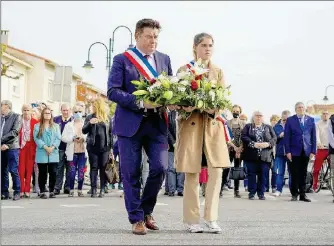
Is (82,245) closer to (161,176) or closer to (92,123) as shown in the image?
(161,176)

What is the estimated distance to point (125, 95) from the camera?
696 centimetres

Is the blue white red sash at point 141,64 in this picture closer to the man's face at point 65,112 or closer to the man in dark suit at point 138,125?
the man in dark suit at point 138,125

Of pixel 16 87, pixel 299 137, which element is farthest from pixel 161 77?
pixel 16 87

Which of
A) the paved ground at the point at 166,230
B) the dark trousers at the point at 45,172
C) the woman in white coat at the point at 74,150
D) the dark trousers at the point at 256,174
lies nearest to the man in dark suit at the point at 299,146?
the dark trousers at the point at 256,174

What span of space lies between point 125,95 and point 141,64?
43cm

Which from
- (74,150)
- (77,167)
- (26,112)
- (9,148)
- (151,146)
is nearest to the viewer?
(151,146)

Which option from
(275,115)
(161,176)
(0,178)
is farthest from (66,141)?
(161,176)

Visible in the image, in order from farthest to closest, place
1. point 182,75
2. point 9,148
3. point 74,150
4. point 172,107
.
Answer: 1. point 74,150
2. point 9,148
3. point 182,75
4. point 172,107

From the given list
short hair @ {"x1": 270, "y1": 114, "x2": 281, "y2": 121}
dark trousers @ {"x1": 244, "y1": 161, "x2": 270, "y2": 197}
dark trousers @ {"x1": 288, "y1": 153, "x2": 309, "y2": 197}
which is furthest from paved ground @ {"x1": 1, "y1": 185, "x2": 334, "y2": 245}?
short hair @ {"x1": 270, "y1": 114, "x2": 281, "y2": 121}

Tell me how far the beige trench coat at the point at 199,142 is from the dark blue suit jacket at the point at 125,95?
0.27 metres

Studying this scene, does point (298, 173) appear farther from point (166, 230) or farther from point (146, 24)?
point (146, 24)

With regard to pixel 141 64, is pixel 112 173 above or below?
Result: below

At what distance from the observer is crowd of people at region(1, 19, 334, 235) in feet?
23.3

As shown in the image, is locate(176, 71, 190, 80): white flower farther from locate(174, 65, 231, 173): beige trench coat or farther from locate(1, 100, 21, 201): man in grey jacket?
locate(1, 100, 21, 201): man in grey jacket
